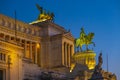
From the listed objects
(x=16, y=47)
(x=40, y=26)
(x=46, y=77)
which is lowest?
(x=46, y=77)

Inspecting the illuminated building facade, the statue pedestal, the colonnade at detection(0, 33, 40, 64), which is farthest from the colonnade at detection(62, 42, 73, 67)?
the colonnade at detection(0, 33, 40, 64)

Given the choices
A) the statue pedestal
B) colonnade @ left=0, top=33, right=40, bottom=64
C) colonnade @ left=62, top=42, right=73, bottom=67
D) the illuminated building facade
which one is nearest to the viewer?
the illuminated building facade

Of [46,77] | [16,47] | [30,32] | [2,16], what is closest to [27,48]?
[30,32]

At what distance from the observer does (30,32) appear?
86.6 meters

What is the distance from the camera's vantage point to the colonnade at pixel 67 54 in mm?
88225

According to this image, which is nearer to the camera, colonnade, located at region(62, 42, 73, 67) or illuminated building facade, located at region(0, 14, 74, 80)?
illuminated building facade, located at region(0, 14, 74, 80)

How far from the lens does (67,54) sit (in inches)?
3612

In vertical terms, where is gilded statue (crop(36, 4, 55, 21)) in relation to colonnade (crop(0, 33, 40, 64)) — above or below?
Result: above

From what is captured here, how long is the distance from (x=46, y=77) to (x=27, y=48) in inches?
1039

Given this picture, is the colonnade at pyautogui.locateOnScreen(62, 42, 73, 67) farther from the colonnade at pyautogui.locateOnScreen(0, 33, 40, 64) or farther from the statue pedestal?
the colonnade at pyautogui.locateOnScreen(0, 33, 40, 64)

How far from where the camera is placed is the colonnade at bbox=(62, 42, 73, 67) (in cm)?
8822

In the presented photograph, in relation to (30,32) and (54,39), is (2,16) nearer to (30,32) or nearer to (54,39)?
(30,32)

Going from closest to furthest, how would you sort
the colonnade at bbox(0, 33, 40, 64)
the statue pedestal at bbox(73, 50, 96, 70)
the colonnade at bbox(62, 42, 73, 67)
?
the colonnade at bbox(0, 33, 40, 64)
the statue pedestal at bbox(73, 50, 96, 70)
the colonnade at bbox(62, 42, 73, 67)

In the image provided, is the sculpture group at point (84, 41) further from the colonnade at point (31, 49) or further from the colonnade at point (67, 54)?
the colonnade at point (31, 49)
